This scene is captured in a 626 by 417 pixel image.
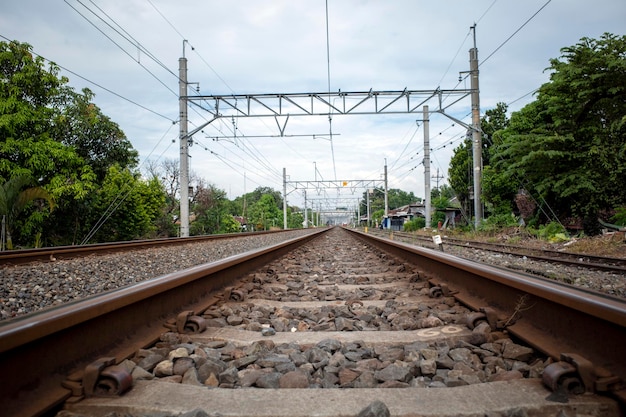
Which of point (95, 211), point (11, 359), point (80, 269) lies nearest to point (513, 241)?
point (80, 269)

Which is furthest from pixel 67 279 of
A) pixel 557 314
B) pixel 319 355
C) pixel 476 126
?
pixel 476 126

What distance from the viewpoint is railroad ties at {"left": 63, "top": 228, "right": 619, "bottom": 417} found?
56.6 inches

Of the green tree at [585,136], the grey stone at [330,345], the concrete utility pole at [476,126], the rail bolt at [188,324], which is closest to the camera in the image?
the grey stone at [330,345]

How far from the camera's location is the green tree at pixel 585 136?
1406 cm

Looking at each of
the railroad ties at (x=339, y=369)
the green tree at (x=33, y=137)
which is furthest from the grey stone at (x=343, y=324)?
the green tree at (x=33, y=137)

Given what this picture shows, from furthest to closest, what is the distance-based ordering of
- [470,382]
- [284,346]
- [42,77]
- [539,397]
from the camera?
[42,77] < [284,346] < [470,382] < [539,397]

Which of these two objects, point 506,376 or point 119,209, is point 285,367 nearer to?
point 506,376

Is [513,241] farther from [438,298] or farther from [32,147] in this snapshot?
[32,147]

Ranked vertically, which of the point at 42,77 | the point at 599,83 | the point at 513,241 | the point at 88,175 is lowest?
the point at 513,241

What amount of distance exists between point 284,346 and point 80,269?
4952mm

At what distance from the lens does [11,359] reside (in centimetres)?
135

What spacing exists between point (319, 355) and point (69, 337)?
1.11 metres

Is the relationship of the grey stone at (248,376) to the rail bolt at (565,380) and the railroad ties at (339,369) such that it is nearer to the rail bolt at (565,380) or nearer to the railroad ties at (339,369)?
the railroad ties at (339,369)

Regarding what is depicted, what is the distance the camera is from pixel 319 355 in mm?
2047
